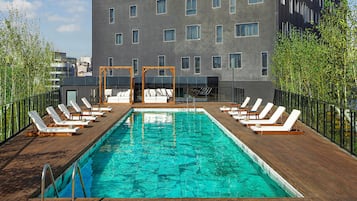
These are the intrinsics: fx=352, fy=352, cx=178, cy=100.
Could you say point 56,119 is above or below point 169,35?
below

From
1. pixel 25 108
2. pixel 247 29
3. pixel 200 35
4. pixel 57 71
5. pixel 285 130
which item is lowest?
pixel 285 130

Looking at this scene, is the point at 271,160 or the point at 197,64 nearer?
the point at 271,160

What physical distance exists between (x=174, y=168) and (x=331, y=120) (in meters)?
4.50

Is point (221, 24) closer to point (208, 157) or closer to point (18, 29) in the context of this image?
point (18, 29)

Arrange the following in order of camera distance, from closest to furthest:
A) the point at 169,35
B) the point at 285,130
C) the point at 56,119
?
the point at 285,130
the point at 56,119
the point at 169,35

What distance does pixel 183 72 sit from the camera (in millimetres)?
30406

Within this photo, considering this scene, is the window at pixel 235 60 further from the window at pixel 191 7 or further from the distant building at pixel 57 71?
the distant building at pixel 57 71

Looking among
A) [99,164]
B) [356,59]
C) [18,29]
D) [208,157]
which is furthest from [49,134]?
[356,59]

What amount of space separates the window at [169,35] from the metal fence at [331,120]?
18012mm

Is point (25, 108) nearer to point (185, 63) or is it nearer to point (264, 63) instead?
point (185, 63)

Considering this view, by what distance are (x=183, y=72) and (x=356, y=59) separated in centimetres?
2046


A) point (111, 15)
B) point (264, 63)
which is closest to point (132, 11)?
point (111, 15)

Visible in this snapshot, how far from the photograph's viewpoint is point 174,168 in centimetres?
820

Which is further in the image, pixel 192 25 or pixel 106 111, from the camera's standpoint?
pixel 192 25
